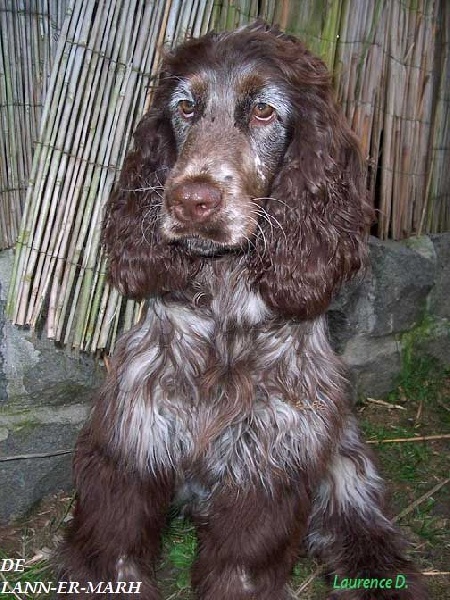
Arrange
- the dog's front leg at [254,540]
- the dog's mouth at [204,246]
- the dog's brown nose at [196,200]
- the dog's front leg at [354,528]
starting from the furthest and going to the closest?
the dog's front leg at [354,528]
the dog's front leg at [254,540]
the dog's mouth at [204,246]
the dog's brown nose at [196,200]

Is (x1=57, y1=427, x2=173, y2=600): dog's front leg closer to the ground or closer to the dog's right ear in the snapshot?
the ground

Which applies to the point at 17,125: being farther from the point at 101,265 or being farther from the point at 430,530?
the point at 430,530

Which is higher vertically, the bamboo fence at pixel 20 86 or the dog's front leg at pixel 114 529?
the bamboo fence at pixel 20 86

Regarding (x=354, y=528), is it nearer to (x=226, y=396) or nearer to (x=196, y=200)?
(x=226, y=396)

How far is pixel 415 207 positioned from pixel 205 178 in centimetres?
242

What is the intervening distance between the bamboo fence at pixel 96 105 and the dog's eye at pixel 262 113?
2.33 ft

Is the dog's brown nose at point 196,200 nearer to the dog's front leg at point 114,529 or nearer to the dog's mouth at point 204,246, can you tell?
the dog's mouth at point 204,246

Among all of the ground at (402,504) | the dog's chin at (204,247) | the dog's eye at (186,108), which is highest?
the dog's eye at (186,108)

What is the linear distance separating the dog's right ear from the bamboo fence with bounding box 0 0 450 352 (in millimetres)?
387

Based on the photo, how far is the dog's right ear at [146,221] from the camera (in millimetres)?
3014

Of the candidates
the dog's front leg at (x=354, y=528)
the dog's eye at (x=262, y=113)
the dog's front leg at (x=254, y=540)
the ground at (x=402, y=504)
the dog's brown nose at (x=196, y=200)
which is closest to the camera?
the dog's brown nose at (x=196, y=200)

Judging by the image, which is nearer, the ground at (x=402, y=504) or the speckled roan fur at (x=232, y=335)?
the speckled roan fur at (x=232, y=335)

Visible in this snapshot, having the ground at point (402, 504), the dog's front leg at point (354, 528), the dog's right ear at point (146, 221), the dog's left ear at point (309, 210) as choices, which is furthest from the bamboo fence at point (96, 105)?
the dog's front leg at point (354, 528)

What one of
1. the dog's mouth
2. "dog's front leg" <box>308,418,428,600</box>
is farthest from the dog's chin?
"dog's front leg" <box>308,418,428,600</box>
